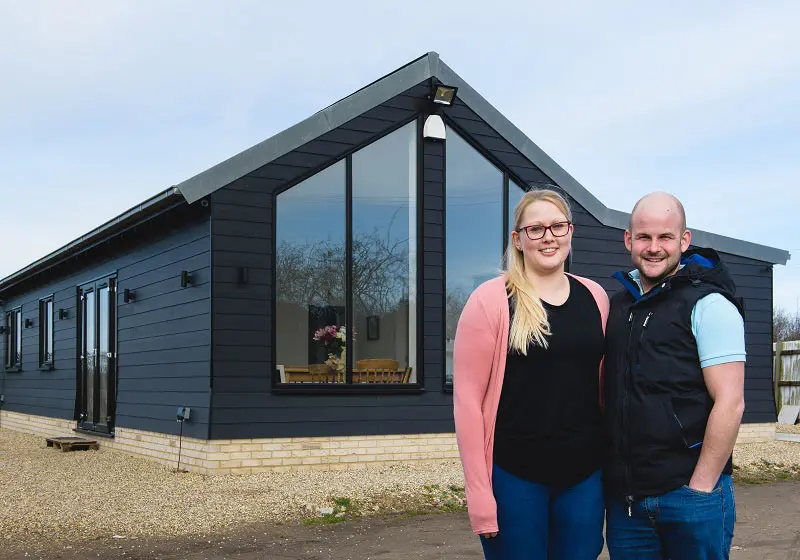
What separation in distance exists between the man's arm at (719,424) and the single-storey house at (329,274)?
6.65 metres

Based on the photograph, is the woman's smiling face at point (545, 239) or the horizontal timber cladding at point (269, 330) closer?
the woman's smiling face at point (545, 239)

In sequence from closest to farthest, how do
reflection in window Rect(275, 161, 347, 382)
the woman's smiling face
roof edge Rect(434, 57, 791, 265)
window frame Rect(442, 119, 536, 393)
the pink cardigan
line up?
1. the pink cardigan
2. the woman's smiling face
3. reflection in window Rect(275, 161, 347, 382)
4. window frame Rect(442, 119, 536, 393)
5. roof edge Rect(434, 57, 791, 265)

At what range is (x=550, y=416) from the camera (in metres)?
2.70

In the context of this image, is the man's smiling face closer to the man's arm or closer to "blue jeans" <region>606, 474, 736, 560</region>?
the man's arm

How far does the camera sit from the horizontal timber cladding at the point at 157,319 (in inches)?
353

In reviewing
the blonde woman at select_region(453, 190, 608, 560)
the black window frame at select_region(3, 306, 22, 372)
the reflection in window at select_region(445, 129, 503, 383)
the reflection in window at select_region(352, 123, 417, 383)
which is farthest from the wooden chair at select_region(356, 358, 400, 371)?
the black window frame at select_region(3, 306, 22, 372)

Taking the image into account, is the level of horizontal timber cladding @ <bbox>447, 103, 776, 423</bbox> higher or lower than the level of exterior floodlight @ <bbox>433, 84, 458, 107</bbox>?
lower

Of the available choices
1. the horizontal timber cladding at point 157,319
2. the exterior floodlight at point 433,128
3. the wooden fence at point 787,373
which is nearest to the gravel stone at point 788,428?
the wooden fence at point 787,373

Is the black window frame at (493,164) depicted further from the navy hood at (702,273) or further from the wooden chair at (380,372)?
the navy hood at (702,273)

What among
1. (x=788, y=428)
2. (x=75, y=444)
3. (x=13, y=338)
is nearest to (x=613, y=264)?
(x=788, y=428)

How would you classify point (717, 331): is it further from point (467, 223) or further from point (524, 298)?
point (467, 223)

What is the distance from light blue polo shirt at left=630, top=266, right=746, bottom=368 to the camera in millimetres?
2574

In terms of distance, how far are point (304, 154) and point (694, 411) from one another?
7.13m

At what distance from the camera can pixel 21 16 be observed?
11453 mm
